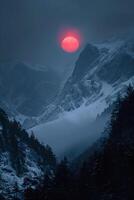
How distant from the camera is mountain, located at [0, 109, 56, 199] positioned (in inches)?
5668

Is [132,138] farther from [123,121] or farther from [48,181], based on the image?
[48,181]

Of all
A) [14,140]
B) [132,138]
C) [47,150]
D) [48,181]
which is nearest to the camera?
[48,181]

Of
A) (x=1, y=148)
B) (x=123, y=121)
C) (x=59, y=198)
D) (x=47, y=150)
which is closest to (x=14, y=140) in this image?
(x=1, y=148)

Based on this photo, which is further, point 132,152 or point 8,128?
point 8,128

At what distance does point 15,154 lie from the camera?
15850 cm

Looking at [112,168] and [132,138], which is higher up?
[132,138]

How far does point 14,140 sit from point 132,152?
53.0m

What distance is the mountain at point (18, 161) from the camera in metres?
144

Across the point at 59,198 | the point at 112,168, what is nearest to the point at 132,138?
the point at 112,168

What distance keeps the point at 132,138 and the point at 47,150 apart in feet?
159

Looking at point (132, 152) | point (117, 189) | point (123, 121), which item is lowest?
point (117, 189)

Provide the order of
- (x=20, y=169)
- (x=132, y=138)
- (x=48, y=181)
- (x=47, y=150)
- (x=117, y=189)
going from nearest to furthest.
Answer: (x=117, y=189) < (x=48, y=181) < (x=132, y=138) < (x=20, y=169) < (x=47, y=150)

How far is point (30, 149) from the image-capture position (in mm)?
171125

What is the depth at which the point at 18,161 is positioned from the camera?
156m
